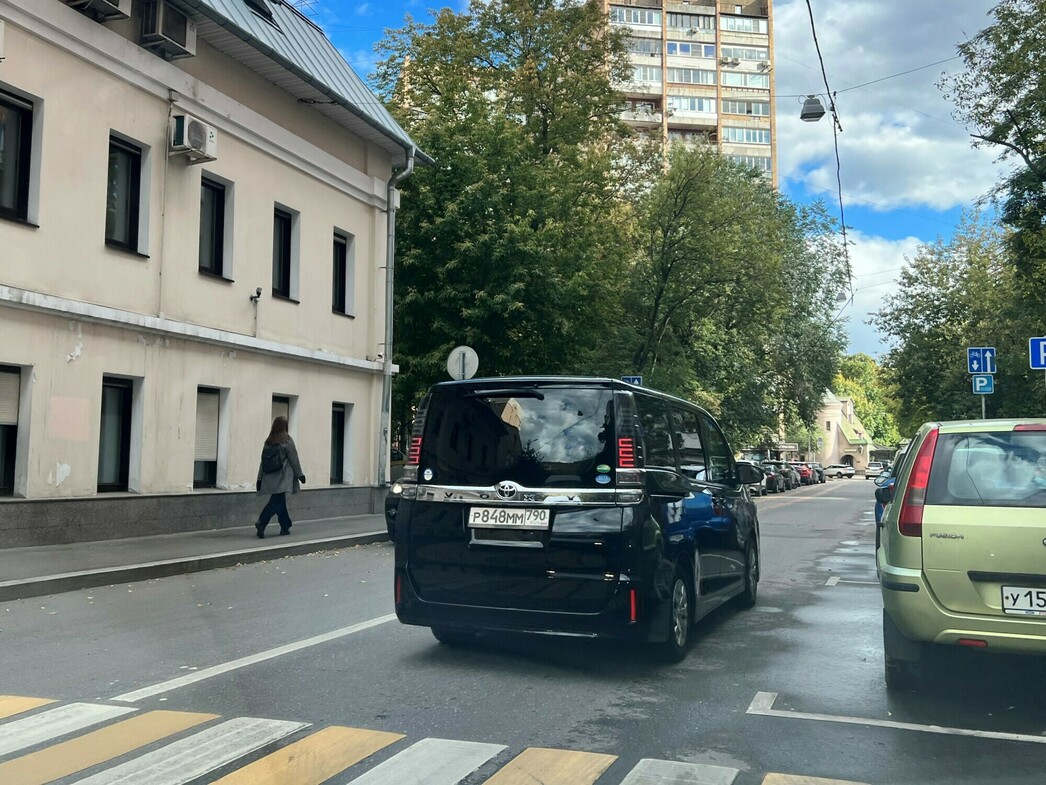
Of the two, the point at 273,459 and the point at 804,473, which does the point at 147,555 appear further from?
the point at 804,473

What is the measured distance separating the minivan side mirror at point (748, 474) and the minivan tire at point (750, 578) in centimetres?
68

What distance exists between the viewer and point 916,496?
5402mm

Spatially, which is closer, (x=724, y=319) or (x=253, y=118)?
(x=253, y=118)

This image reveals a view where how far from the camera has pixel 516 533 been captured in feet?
19.9

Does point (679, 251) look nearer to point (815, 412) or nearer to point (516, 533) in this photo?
point (815, 412)

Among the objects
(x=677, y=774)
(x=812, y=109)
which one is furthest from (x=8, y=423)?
(x=812, y=109)

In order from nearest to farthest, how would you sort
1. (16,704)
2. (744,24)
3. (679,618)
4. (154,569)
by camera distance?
(16,704)
(679,618)
(154,569)
(744,24)

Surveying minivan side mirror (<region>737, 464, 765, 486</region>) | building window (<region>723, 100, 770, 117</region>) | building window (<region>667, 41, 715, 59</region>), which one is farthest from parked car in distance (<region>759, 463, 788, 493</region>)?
building window (<region>667, 41, 715, 59</region>)

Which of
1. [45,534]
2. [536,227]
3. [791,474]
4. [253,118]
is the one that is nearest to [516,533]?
[45,534]

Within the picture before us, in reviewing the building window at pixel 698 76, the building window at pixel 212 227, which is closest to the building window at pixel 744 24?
the building window at pixel 698 76

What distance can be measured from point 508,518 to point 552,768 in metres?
2.02

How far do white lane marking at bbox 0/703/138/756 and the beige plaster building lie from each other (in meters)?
7.34

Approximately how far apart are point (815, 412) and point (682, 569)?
37421 millimetres

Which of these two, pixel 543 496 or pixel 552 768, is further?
pixel 543 496
